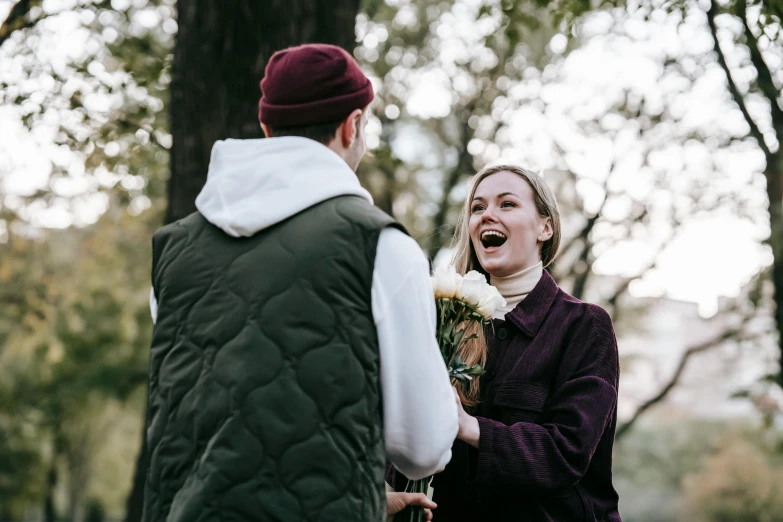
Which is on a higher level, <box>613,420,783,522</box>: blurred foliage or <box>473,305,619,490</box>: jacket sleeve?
<box>473,305,619,490</box>: jacket sleeve

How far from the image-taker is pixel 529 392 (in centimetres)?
313

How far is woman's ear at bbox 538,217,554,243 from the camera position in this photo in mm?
3545

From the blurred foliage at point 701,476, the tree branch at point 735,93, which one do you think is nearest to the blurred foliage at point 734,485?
the blurred foliage at point 701,476

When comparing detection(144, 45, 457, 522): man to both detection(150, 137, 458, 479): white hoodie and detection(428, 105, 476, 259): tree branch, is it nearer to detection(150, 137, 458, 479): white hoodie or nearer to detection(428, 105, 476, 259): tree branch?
detection(150, 137, 458, 479): white hoodie

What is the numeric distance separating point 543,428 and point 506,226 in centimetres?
81

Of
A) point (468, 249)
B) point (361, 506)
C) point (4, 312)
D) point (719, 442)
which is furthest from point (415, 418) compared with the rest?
point (719, 442)

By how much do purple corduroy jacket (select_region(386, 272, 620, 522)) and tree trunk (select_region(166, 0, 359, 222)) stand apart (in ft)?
7.94

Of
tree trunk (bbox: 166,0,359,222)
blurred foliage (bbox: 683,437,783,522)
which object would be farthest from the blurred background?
blurred foliage (bbox: 683,437,783,522)

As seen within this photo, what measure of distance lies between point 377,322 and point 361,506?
17.0 inches

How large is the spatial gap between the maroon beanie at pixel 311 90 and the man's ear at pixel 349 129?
0.7 inches

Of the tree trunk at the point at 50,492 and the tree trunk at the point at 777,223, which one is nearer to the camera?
the tree trunk at the point at 777,223

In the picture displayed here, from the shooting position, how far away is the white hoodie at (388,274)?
2.25 metres

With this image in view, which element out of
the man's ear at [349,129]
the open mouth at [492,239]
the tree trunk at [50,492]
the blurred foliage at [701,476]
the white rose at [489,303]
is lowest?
the blurred foliage at [701,476]

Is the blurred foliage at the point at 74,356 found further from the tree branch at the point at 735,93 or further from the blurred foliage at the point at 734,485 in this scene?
the blurred foliage at the point at 734,485
